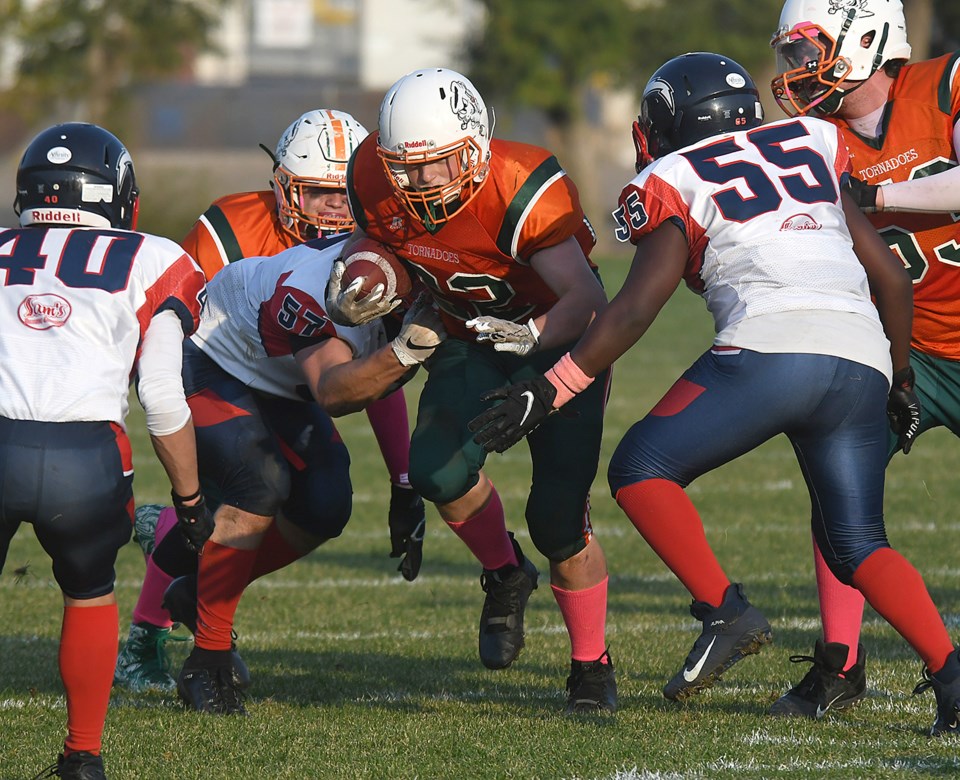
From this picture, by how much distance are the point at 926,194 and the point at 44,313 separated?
220cm

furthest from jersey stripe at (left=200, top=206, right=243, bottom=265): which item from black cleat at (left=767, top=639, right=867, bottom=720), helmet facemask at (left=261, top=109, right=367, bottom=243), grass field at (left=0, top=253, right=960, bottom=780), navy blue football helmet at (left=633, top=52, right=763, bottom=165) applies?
black cleat at (left=767, top=639, right=867, bottom=720)

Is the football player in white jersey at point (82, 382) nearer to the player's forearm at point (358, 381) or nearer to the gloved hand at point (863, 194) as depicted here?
the player's forearm at point (358, 381)

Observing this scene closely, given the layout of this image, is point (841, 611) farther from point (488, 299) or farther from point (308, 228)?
point (308, 228)

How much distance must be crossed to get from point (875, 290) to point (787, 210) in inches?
14.1

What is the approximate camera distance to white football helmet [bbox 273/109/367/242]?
493 centimetres

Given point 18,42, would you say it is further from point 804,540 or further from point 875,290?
point 875,290

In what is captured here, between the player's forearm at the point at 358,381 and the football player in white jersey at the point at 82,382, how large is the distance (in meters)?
0.60

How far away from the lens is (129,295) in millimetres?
3416

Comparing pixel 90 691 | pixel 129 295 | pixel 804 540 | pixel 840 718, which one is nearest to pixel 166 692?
pixel 90 691

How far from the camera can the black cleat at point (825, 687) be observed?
3.92m

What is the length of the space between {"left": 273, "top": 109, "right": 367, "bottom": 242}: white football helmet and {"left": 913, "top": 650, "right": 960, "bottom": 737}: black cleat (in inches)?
95.5

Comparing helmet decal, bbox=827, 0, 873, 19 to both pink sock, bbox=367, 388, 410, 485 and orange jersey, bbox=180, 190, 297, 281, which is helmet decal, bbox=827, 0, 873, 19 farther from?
orange jersey, bbox=180, 190, 297, 281

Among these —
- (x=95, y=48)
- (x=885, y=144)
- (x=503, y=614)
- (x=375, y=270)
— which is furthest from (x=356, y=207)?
(x=95, y=48)

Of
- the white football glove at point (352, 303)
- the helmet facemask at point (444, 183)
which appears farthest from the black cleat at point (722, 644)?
the helmet facemask at point (444, 183)
